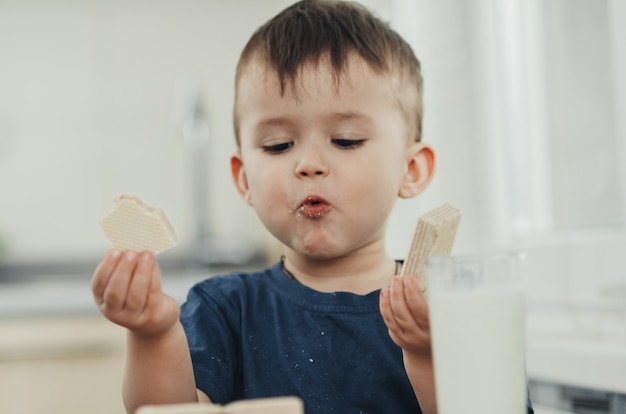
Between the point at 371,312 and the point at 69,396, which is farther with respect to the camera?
the point at 69,396

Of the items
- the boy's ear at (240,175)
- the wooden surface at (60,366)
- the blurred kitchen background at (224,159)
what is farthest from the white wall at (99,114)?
the boy's ear at (240,175)

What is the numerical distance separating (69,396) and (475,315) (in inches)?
87.0

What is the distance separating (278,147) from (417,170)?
0.25m

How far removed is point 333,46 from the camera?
A: 42.6 inches

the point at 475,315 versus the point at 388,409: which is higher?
the point at 475,315

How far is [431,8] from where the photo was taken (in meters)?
2.38

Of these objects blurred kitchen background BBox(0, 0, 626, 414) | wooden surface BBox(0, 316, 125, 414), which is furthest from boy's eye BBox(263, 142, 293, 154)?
wooden surface BBox(0, 316, 125, 414)

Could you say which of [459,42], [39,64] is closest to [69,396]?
[39,64]

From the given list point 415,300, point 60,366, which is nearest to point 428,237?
point 415,300

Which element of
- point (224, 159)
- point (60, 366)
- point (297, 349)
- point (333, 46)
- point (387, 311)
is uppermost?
point (333, 46)

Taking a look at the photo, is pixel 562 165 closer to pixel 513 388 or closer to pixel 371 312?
pixel 371 312

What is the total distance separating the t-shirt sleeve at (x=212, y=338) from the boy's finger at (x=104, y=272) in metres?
0.28

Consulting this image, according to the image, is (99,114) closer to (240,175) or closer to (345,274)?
(240,175)

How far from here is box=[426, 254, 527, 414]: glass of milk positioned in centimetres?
70
